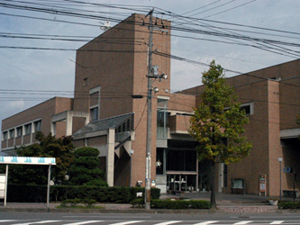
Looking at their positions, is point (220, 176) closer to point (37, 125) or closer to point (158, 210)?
point (158, 210)

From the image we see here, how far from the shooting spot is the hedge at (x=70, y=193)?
2655cm

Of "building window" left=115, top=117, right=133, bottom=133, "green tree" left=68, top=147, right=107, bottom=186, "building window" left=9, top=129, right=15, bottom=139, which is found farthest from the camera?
"building window" left=9, top=129, right=15, bottom=139

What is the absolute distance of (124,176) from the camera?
1491 inches

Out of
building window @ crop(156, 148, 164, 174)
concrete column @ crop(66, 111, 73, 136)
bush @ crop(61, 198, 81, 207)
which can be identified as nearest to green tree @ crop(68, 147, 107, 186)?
bush @ crop(61, 198, 81, 207)

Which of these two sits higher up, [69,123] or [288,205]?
[69,123]

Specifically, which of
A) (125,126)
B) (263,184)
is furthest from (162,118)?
(263,184)

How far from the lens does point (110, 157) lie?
113ft

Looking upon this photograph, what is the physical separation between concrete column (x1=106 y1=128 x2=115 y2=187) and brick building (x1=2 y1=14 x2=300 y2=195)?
0.29 feet

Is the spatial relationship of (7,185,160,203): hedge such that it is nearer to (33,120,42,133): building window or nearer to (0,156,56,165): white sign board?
(0,156,56,165): white sign board

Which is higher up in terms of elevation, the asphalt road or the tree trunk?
the tree trunk

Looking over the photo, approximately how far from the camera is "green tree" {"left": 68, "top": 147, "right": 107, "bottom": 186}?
30.5 m

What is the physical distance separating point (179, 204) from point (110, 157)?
1271 centimetres

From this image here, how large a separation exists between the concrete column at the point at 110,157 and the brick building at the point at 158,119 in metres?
0.09

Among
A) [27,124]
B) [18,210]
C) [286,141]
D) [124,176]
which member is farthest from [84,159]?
[27,124]
